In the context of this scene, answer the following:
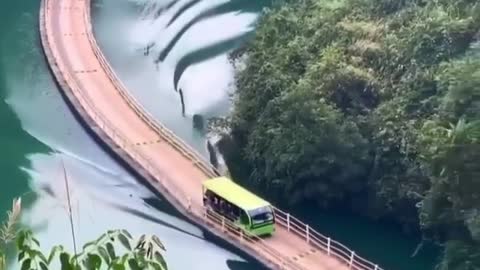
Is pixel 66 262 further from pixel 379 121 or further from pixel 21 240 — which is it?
pixel 379 121

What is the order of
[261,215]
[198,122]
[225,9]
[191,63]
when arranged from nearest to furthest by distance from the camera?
1. [261,215]
2. [198,122]
3. [191,63]
4. [225,9]

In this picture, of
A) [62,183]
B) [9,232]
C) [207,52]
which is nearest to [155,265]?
[9,232]

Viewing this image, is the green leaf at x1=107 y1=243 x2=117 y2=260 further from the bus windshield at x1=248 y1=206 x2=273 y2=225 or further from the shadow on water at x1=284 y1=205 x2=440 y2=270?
the shadow on water at x1=284 y1=205 x2=440 y2=270

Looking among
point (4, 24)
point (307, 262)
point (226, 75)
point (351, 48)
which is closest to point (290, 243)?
point (307, 262)

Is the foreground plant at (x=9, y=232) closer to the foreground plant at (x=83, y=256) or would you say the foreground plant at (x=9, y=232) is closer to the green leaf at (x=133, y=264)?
the foreground plant at (x=83, y=256)

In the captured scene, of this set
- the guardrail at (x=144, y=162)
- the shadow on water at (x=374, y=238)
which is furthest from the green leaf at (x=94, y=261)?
the shadow on water at (x=374, y=238)

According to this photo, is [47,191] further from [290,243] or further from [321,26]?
[321,26]
